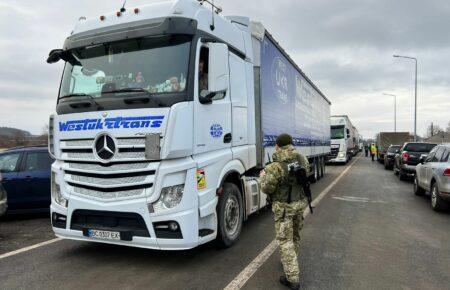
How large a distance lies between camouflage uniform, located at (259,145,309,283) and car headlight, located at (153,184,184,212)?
40.3 inches

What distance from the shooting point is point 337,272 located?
187 inches

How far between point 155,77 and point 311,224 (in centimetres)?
441

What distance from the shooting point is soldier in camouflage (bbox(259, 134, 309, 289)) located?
14.2 ft

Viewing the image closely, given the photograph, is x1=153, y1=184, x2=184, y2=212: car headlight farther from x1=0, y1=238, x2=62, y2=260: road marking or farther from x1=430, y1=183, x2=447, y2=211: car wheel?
x1=430, y1=183, x2=447, y2=211: car wheel

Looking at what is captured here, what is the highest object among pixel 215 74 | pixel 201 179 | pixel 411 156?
pixel 215 74

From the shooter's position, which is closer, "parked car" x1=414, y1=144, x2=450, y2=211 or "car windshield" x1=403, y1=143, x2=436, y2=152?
"parked car" x1=414, y1=144, x2=450, y2=211

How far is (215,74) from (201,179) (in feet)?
4.55

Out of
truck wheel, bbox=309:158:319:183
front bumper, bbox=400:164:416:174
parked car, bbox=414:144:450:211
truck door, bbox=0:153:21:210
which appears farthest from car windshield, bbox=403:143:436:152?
truck door, bbox=0:153:21:210

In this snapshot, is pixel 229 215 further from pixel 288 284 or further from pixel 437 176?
pixel 437 176

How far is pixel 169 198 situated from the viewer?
461 cm

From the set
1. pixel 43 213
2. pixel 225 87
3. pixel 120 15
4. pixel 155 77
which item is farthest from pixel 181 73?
pixel 43 213

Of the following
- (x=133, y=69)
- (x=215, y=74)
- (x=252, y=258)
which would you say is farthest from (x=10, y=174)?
(x=252, y=258)

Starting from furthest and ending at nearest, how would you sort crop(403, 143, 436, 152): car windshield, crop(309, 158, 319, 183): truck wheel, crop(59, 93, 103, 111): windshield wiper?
1. crop(403, 143, 436, 152): car windshield
2. crop(309, 158, 319, 183): truck wheel
3. crop(59, 93, 103, 111): windshield wiper

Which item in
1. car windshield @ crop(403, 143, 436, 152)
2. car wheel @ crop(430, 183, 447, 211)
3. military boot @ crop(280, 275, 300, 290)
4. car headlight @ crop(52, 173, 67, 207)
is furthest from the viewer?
car windshield @ crop(403, 143, 436, 152)
